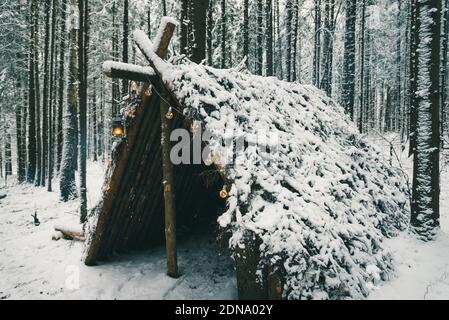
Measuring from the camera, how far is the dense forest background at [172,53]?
5.82m

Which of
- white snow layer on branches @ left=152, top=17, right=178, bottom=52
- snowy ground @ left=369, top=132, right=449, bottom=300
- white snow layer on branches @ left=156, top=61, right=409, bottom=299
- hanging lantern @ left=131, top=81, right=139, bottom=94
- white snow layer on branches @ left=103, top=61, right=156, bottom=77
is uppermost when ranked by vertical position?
white snow layer on branches @ left=152, top=17, right=178, bottom=52

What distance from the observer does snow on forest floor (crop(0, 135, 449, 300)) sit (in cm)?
483

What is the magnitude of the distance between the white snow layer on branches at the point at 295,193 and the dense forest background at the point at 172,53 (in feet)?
2.50

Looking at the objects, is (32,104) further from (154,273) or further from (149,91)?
(154,273)

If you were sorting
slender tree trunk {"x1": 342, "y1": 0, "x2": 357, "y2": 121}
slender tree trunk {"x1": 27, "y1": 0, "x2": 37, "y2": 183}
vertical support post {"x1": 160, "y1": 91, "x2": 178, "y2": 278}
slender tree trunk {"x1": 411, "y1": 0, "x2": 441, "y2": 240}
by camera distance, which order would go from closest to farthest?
vertical support post {"x1": 160, "y1": 91, "x2": 178, "y2": 278} < slender tree trunk {"x1": 411, "y1": 0, "x2": 441, "y2": 240} < slender tree trunk {"x1": 342, "y1": 0, "x2": 357, "y2": 121} < slender tree trunk {"x1": 27, "y1": 0, "x2": 37, "y2": 183}

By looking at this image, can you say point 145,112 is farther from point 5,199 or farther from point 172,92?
point 5,199

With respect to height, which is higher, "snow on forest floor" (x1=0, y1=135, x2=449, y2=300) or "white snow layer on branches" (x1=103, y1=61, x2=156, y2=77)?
"white snow layer on branches" (x1=103, y1=61, x2=156, y2=77)

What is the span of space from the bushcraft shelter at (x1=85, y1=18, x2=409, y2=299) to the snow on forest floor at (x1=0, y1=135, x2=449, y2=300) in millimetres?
281

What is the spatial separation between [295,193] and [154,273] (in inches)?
111

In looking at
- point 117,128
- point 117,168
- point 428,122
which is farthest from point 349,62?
point 117,168

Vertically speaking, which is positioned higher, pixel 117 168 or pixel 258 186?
pixel 117 168

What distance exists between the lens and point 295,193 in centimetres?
475

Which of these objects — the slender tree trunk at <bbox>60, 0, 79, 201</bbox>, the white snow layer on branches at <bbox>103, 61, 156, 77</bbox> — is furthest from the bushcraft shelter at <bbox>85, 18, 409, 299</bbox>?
the slender tree trunk at <bbox>60, 0, 79, 201</bbox>

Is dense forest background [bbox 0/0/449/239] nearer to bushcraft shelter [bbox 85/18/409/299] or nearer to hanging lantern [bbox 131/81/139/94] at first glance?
hanging lantern [bbox 131/81/139/94]
